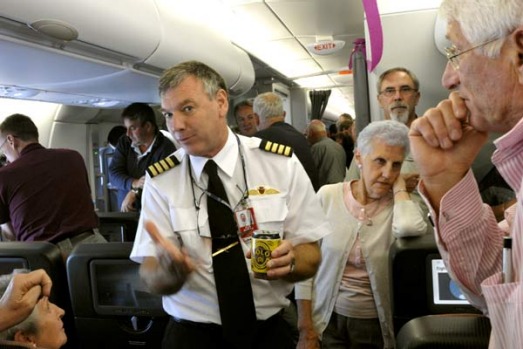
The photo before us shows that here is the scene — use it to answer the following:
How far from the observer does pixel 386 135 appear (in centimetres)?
220

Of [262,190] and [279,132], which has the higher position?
[279,132]

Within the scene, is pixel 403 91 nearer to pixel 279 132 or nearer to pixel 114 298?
pixel 279 132

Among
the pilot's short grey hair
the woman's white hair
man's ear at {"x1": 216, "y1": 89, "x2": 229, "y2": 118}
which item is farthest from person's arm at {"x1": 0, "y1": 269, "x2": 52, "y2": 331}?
the pilot's short grey hair

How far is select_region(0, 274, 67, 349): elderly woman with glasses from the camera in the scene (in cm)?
182

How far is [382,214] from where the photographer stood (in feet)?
7.18

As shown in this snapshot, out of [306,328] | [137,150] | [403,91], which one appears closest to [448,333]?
[306,328]

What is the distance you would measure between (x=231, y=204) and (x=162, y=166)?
30 centimetres

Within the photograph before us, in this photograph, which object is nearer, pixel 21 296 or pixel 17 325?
pixel 21 296

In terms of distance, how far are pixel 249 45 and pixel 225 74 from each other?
223 cm

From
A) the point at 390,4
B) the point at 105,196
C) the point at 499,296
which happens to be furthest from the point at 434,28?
the point at 105,196

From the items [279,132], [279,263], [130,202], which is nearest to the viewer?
[279,263]

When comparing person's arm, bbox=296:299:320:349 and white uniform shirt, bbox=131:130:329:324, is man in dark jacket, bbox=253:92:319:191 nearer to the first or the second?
person's arm, bbox=296:299:320:349

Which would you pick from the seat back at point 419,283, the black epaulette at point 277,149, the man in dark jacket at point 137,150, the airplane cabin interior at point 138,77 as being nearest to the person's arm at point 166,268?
the airplane cabin interior at point 138,77

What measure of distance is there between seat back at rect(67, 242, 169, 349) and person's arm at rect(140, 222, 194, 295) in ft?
1.06
